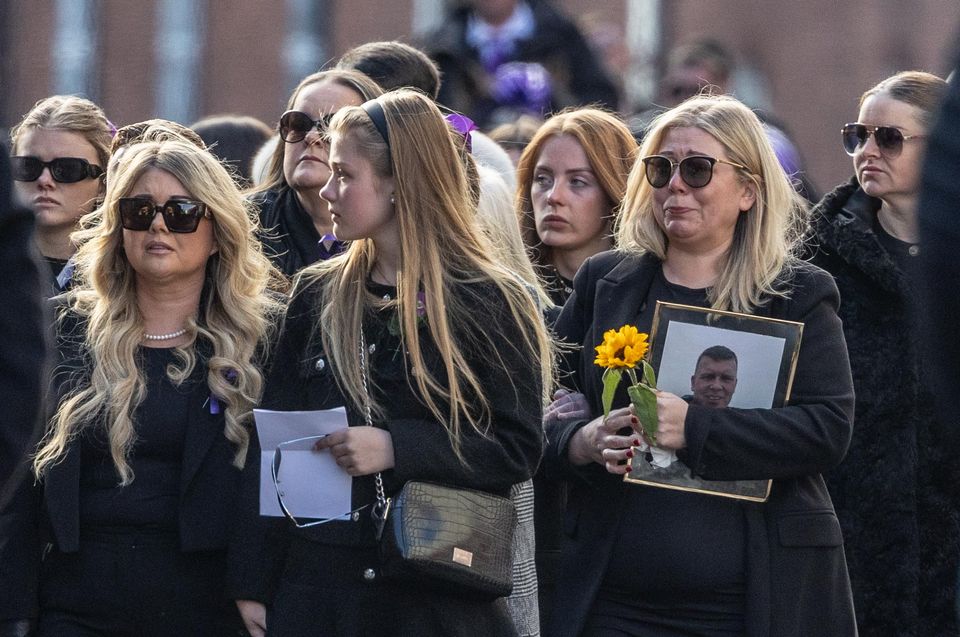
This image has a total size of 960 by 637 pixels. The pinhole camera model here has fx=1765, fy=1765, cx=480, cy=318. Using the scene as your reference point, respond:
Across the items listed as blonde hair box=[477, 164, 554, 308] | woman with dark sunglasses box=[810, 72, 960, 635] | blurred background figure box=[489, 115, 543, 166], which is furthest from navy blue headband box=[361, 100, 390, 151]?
blurred background figure box=[489, 115, 543, 166]

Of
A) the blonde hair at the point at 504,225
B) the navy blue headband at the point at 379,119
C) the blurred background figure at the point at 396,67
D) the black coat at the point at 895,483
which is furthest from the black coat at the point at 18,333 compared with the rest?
the blurred background figure at the point at 396,67

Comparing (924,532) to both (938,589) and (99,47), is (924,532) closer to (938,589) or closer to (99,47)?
(938,589)

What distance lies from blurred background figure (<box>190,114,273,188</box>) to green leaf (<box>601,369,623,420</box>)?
323cm

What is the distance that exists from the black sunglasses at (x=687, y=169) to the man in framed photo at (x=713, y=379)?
0.49 meters

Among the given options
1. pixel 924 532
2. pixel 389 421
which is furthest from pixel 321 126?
pixel 924 532

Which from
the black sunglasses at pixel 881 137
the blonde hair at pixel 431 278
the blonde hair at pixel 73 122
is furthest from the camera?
the blonde hair at pixel 73 122

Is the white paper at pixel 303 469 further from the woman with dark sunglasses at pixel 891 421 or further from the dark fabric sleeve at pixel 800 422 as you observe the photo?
the woman with dark sunglasses at pixel 891 421

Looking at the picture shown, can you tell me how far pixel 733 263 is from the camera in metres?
4.80

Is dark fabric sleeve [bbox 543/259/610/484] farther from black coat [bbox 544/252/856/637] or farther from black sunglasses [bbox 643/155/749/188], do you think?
black sunglasses [bbox 643/155/749/188]

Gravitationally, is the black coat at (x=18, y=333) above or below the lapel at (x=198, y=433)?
above

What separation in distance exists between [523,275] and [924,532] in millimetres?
1503

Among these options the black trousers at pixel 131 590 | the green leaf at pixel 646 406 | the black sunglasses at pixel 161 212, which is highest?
the black sunglasses at pixel 161 212

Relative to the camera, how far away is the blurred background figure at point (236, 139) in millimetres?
7508

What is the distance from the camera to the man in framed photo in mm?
4625
